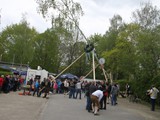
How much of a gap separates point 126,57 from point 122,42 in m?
12.2

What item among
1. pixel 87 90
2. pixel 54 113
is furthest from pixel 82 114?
pixel 87 90

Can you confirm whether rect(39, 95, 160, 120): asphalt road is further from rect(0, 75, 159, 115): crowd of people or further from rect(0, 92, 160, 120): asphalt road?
rect(0, 75, 159, 115): crowd of people

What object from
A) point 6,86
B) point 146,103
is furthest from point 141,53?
point 6,86

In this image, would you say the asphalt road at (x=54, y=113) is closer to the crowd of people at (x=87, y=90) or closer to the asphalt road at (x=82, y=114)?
the asphalt road at (x=82, y=114)

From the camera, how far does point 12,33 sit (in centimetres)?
6600

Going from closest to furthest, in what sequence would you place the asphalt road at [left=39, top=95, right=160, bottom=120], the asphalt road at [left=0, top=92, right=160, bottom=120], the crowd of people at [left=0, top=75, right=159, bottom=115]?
the asphalt road at [left=0, top=92, right=160, bottom=120] → the asphalt road at [left=39, top=95, right=160, bottom=120] → the crowd of people at [left=0, top=75, right=159, bottom=115]

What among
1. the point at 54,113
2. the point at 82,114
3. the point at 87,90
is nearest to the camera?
the point at 54,113

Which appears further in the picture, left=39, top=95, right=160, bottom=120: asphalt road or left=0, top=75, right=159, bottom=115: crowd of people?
left=0, top=75, right=159, bottom=115: crowd of people

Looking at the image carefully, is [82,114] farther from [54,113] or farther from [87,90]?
A: [87,90]

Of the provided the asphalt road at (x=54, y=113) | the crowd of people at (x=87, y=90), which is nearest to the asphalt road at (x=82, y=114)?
the asphalt road at (x=54, y=113)

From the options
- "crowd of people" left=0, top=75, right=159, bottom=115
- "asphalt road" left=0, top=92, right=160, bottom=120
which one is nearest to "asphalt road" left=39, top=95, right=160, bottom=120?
"asphalt road" left=0, top=92, right=160, bottom=120

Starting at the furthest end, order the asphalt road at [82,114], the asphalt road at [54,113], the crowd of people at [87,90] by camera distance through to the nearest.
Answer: the crowd of people at [87,90]
the asphalt road at [82,114]
the asphalt road at [54,113]

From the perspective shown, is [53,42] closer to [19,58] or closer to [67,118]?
[19,58]

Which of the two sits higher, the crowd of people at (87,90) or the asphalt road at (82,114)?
the crowd of people at (87,90)
